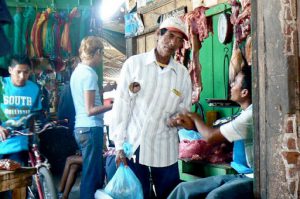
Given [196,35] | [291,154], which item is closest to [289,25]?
[291,154]

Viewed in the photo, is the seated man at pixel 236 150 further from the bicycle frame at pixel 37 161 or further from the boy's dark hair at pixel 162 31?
the bicycle frame at pixel 37 161

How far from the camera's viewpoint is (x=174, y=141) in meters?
4.12

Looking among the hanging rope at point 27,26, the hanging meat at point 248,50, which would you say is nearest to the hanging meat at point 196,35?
the hanging meat at point 248,50

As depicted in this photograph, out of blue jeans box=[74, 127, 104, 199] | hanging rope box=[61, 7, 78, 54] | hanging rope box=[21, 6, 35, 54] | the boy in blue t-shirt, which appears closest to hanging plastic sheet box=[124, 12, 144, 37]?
hanging rope box=[61, 7, 78, 54]

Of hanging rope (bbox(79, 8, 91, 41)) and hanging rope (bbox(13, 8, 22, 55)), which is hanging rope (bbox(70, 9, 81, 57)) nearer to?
hanging rope (bbox(79, 8, 91, 41))

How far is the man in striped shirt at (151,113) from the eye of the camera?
13.0ft

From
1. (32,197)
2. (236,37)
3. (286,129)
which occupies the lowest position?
(32,197)

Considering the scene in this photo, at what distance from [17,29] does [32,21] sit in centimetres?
38

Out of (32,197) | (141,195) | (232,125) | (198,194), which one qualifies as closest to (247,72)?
(232,125)

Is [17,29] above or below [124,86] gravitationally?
above

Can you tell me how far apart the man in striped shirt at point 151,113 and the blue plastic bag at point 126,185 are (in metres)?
0.11

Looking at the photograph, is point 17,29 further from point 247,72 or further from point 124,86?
point 247,72

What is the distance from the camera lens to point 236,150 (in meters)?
3.65

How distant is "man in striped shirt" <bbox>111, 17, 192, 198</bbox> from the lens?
3.96m
